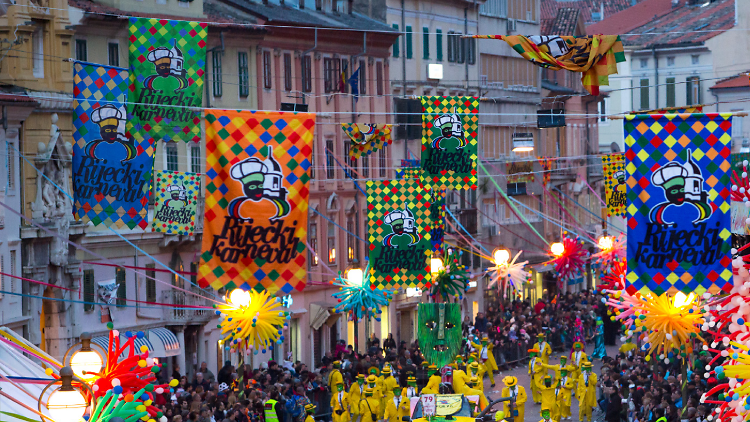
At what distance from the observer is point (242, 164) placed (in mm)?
18906

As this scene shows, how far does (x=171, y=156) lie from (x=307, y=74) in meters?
7.91

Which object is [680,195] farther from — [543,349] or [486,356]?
[486,356]

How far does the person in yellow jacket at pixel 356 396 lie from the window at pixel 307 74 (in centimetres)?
1679

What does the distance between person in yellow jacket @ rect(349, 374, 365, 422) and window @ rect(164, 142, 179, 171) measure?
36.3ft

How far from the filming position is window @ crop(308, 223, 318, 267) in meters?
46.2

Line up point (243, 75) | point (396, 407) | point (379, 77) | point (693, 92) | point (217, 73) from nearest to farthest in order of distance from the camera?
point (396, 407), point (217, 73), point (243, 75), point (379, 77), point (693, 92)

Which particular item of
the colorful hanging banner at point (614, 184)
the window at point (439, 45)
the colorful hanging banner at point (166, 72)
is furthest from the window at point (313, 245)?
the colorful hanging banner at point (166, 72)

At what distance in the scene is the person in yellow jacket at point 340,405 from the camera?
3086 centimetres

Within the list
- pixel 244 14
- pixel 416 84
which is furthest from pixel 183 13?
pixel 416 84

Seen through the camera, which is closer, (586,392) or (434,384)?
(434,384)

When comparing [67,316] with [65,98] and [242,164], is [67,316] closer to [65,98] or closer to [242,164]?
[65,98]

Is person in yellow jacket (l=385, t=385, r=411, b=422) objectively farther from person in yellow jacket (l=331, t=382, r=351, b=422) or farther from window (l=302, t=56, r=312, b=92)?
window (l=302, t=56, r=312, b=92)

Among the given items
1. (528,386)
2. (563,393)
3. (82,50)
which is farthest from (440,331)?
(82,50)

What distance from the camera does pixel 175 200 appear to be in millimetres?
34188
